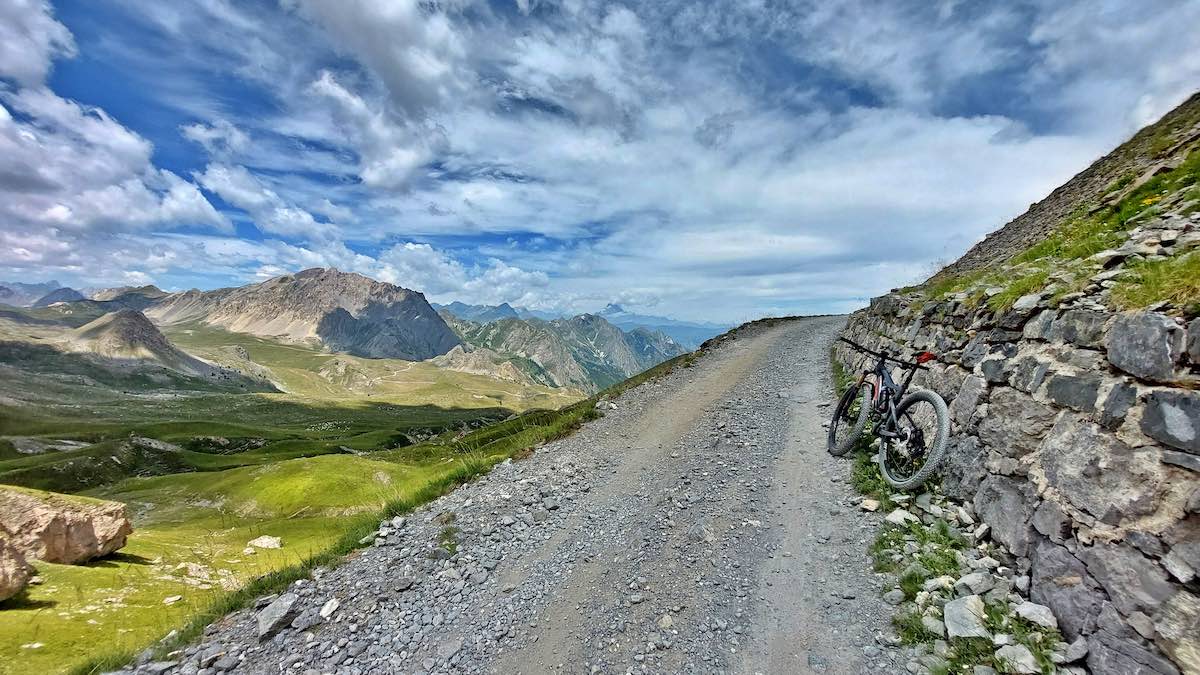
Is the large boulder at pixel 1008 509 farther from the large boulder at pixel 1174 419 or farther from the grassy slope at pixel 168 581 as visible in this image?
the grassy slope at pixel 168 581

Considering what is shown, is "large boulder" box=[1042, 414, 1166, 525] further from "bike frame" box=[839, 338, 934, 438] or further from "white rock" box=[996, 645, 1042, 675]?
"bike frame" box=[839, 338, 934, 438]

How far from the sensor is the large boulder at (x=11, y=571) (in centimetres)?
1114

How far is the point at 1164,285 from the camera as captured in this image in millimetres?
6145

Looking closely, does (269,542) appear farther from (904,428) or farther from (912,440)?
(912,440)

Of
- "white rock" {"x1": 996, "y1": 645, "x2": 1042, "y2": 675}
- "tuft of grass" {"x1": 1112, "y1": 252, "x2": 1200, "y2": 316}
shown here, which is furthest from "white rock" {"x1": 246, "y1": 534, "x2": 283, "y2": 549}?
"tuft of grass" {"x1": 1112, "y1": 252, "x2": 1200, "y2": 316}

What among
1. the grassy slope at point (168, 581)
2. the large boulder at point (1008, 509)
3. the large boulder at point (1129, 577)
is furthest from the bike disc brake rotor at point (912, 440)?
the grassy slope at point (168, 581)

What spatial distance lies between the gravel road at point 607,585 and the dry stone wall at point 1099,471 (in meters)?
2.13

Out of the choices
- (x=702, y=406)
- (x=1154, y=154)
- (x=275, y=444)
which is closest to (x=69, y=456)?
(x=275, y=444)

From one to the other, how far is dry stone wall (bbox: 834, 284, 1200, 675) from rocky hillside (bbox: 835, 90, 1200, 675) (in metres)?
0.02

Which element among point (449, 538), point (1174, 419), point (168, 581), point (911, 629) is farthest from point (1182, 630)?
point (168, 581)

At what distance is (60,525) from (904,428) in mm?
26295

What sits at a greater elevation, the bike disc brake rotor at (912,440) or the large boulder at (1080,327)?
the large boulder at (1080,327)

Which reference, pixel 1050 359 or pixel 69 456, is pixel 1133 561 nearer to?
pixel 1050 359

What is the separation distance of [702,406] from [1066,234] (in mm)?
12305
